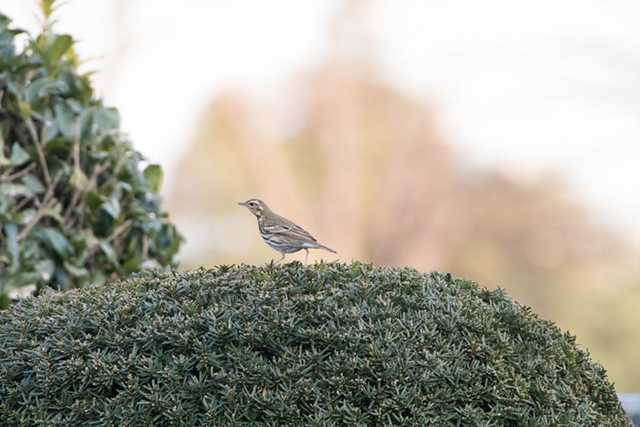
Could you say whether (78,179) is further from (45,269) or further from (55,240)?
(45,269)

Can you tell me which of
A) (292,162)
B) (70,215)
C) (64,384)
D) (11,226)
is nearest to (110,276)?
(70,215)

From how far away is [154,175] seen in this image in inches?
259

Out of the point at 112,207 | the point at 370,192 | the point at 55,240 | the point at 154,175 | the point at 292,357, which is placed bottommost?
the point at 292,357

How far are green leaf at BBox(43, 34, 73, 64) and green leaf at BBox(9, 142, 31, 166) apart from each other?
63 centimetres

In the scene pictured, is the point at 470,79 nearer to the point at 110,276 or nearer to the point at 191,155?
the point at 191,155

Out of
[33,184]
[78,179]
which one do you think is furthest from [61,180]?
[33,184]

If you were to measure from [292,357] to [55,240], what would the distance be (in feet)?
9.42

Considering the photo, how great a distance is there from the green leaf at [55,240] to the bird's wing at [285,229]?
Answer: 143cm

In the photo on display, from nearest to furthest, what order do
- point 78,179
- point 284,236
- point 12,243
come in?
1. point 284,236
2. point 12,243
3. point 78,179

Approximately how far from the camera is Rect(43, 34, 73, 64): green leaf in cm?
594

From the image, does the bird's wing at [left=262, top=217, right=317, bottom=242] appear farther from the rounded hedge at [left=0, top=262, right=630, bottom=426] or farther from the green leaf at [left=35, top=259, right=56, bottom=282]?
the green leaf at [left=35, top=259, right=56, bottom=282]

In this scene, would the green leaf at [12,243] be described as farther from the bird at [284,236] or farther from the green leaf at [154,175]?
the bird at [284,236]

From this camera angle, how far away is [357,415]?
3148mm

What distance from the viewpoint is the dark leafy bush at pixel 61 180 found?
5602mm
